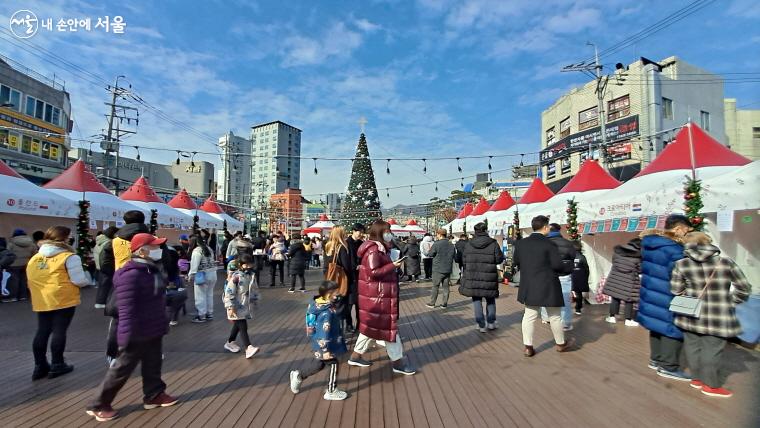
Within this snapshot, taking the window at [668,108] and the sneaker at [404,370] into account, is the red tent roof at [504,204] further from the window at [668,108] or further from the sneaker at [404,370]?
the window at [668,108]

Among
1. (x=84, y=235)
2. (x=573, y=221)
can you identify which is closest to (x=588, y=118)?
(x=573, y=221)

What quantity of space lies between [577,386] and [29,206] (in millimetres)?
11397

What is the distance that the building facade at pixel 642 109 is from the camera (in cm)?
2194

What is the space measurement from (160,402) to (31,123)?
34.0 meters

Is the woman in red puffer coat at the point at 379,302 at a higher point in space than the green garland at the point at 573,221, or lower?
lower

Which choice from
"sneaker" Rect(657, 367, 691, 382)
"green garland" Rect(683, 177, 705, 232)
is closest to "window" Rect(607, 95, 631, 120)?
"green garland" Rect(683, 177, 705, 232)

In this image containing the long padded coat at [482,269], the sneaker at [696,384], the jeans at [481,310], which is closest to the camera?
the sneaker at [696,384]

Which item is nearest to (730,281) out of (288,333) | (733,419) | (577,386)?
(733,419)

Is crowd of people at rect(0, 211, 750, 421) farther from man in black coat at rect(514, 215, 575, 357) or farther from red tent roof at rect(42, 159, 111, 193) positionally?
red tent roof at rect(42, 159, 111, 193)

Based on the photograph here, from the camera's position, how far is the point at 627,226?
759 cm

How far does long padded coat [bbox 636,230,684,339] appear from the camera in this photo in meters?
3.97

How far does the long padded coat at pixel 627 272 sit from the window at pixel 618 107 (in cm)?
2110

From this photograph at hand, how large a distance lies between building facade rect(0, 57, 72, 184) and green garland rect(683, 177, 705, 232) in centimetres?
2986

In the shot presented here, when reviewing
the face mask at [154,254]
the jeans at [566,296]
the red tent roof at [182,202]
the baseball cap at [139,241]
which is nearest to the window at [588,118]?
the jeans at [566,296]
